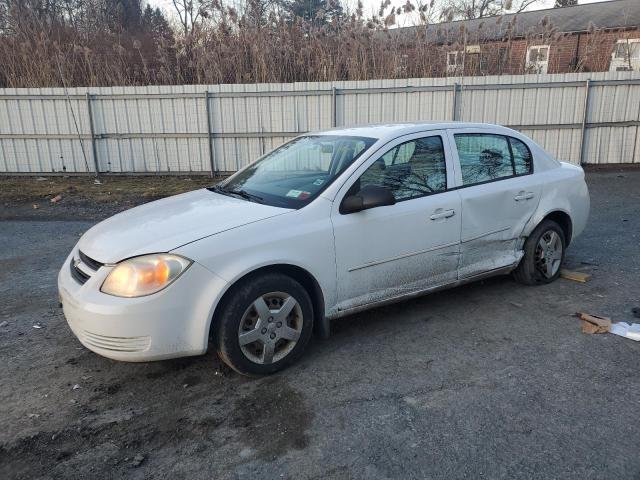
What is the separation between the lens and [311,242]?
11.3 ft

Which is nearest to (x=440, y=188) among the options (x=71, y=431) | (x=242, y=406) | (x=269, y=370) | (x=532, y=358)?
(x=532, y=358)

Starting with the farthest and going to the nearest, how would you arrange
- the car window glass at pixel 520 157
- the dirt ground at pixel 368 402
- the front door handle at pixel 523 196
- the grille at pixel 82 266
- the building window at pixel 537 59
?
the building window at pixel 537 59, the car window glass at pixel 520 157, the front door handle at pixel 523 196, the grille at pixel 82 266, the dirt ground at pixel 368 402

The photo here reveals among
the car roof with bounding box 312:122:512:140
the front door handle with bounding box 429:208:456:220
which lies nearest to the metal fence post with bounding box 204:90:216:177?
the car roof with bounding box 312:122:512:140

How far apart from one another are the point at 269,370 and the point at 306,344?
32 cm

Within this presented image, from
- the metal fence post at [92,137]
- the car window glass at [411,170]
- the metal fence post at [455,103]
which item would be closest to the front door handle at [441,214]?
the car window glass at [411,170]

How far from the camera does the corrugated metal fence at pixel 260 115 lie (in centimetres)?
1186

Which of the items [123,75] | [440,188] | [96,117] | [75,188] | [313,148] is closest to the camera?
[440,188]

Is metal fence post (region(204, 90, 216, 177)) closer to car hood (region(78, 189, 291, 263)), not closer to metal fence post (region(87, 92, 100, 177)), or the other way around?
metal fence post (region(87, 92, 100, 177))

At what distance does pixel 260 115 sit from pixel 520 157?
8264 mm

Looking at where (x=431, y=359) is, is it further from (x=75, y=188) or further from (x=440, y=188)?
(x=75, y=188)

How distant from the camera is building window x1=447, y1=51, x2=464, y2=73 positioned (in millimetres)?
12773

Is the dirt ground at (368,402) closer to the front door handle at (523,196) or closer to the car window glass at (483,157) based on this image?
the front door handle at (523,196)

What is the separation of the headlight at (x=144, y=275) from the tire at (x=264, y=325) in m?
0.37

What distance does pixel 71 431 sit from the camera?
9.48 feet
